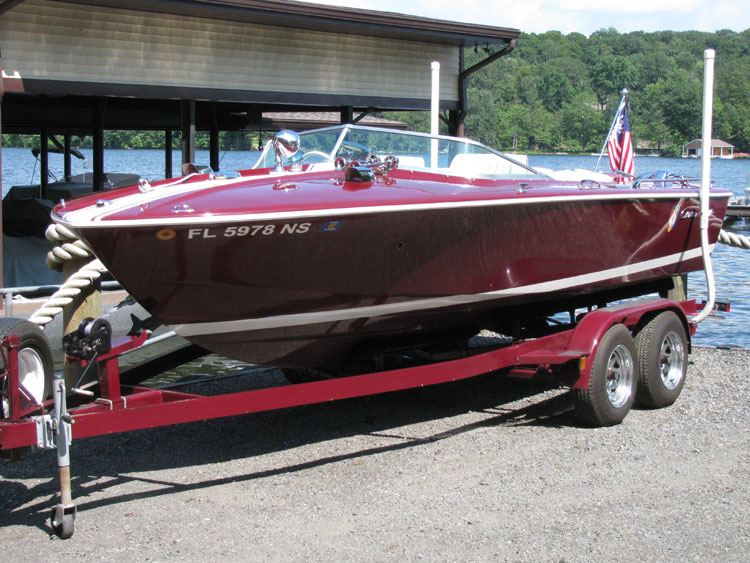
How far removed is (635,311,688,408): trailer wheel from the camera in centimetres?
647

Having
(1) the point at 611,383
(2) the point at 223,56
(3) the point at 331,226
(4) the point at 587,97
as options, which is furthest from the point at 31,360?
(4) the point at 587,97

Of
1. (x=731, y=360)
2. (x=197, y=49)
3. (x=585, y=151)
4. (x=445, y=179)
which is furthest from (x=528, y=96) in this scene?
(x=445, y=179)

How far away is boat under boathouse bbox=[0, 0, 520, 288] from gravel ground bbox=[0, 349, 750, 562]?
6.42m

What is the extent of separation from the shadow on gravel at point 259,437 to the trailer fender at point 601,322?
568 mm

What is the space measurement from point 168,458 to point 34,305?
463 centimetres

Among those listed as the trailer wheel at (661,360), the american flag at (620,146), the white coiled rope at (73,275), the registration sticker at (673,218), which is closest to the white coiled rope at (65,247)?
the white coiled rope at (73,275)

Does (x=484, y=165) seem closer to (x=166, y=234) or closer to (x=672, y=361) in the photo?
(x=672, y=361)

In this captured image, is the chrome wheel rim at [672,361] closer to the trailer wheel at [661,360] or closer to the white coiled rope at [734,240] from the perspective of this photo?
the trailer wheel at [661,360]

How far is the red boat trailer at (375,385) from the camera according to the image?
4.23m

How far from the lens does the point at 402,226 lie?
5.16m

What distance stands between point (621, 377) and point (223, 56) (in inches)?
334

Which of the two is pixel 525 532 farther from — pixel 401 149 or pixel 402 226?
pixel 401 149

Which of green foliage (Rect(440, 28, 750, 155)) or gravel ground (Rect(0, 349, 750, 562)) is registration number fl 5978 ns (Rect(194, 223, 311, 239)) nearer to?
gravel ground (Rect(0, 349, 750, 562))

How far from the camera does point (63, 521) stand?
4176mm
